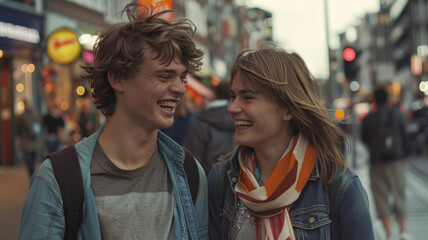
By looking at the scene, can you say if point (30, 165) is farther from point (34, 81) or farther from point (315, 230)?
point (315, 230)

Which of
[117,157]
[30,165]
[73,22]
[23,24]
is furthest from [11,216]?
[73,22]

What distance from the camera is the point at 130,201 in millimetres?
2299

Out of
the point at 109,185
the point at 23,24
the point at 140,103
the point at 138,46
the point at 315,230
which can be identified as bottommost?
the point at 315,230

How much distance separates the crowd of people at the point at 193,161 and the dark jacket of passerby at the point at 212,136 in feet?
8.75

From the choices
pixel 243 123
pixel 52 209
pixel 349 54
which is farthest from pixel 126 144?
pixel 349 54

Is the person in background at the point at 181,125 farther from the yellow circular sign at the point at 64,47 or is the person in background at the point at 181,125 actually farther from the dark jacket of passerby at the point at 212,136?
the yellow circular sign at the point at 64,47

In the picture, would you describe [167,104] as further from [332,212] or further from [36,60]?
[36,60]

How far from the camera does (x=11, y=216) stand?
8539mm

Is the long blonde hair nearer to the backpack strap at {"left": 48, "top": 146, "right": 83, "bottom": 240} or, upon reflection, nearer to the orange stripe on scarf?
the orange stripe on scarf

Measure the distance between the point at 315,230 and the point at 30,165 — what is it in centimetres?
1026

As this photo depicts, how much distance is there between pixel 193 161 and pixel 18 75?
16.9 meters

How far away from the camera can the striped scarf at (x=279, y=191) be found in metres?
2.47

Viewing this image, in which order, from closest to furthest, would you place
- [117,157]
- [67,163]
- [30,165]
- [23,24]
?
[67,163] < [117,157] < [30,165] < [23,24]

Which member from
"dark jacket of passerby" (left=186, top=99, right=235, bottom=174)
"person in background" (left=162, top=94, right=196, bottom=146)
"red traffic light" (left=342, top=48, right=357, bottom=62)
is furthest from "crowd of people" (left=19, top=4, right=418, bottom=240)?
"red traffic light" (left=342, top=48, right=357, bottom=62)
